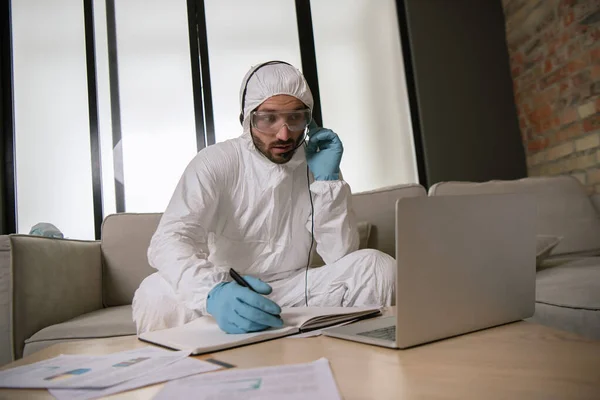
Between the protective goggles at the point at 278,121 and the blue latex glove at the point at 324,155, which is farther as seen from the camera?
the blue latex glove at the point at 324,155

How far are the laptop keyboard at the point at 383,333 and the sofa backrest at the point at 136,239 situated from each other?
1.42 metres

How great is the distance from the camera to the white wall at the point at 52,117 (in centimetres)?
348

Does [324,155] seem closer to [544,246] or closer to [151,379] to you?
[544,246]

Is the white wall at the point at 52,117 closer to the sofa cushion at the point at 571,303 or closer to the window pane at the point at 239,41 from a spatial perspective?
the window pane at the point at 239,41

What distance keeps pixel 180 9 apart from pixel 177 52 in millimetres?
331

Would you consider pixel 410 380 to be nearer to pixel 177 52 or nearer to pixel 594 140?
pixel 594 140

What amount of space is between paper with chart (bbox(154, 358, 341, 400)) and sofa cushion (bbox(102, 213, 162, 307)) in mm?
1695

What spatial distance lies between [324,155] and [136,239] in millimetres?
1020

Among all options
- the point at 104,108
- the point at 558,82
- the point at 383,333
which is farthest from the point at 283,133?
the point at 104,108

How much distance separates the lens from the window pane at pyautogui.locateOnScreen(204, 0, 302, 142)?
11.9ft

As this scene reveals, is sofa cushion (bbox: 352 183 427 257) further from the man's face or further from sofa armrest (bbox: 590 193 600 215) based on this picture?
sofa armrest (bbox: 590 193 600 215)

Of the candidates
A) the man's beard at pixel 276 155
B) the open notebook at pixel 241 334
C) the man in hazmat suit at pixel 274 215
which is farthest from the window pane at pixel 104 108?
the open notebook at pixel 241 334

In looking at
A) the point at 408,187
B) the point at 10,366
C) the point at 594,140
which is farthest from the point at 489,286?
the point at 594,140

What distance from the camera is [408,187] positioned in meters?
2.38
